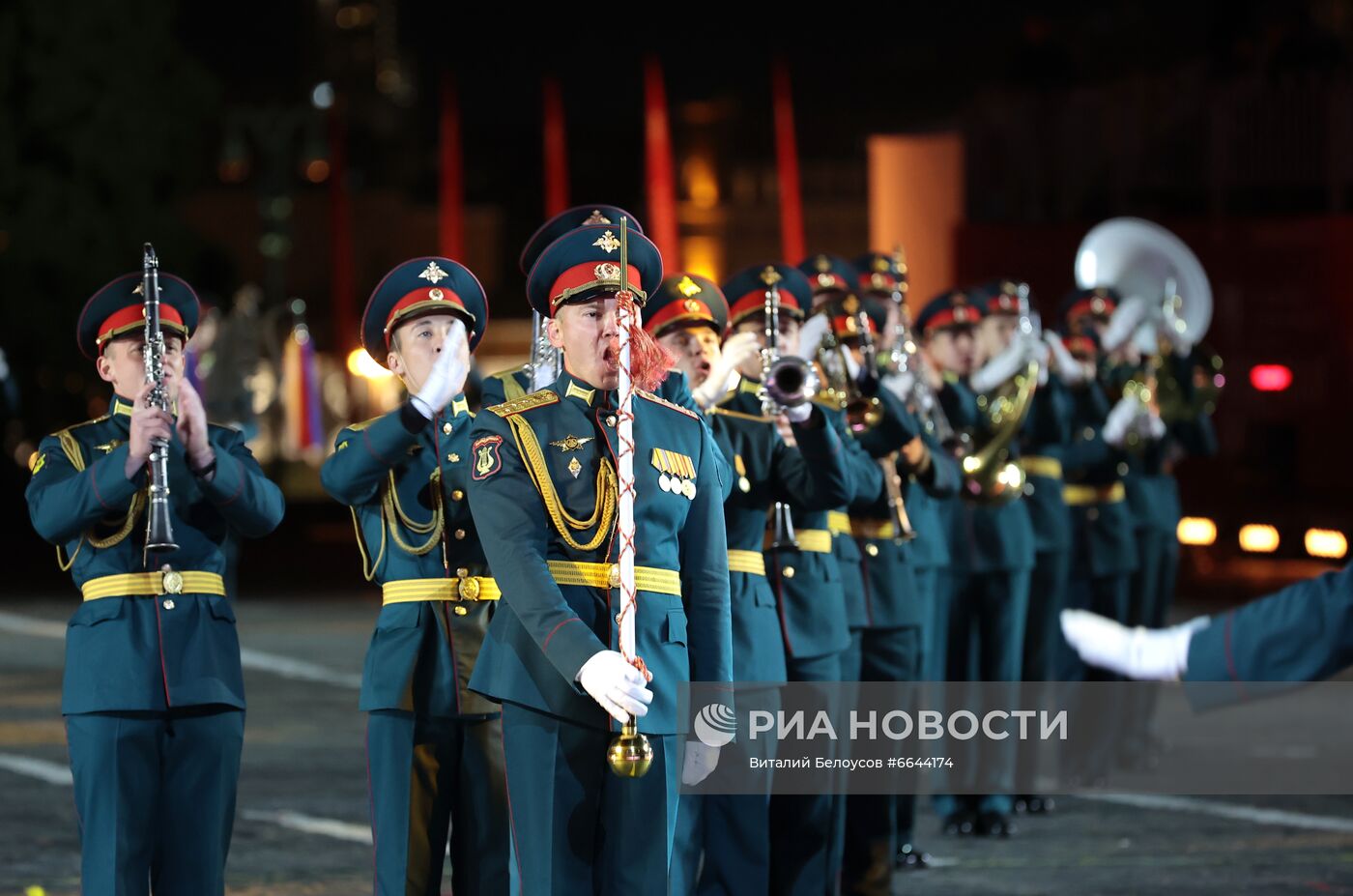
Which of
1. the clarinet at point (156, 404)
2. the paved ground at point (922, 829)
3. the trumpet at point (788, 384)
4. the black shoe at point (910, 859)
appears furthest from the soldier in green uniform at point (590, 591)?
the black shoe at point (910, 859)

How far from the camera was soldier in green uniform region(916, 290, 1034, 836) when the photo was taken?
37.8ft

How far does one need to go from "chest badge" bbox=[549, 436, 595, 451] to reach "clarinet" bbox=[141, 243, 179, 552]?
137 cm

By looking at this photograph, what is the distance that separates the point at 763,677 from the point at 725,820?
0.47 m

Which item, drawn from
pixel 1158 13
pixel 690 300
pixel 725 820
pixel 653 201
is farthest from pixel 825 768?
pixel 653 201

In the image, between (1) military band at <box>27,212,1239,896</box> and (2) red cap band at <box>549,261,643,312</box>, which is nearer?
(1) military band at <box>27,212,1239,896</box>

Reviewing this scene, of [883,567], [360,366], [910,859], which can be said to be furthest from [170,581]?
[360,366]

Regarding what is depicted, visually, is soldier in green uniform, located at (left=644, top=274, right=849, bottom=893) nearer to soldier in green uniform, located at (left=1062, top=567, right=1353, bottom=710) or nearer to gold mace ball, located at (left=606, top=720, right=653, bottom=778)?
gold mace ball, located at (left=606, top=720, right=653, bottom=778)

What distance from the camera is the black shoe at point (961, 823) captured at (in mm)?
11070

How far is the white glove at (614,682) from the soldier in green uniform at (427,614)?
1.80 metres

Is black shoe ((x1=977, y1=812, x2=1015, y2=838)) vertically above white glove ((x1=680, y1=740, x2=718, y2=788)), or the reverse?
white glove ((x1=680, y1=740, x2=718, y2=788))

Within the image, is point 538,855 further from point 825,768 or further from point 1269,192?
point 1269,192

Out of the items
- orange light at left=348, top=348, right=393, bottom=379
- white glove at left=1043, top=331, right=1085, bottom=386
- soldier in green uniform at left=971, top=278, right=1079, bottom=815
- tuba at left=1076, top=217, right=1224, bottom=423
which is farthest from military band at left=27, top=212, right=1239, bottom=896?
orange light at left=348, top=348, right=393, bottom=379

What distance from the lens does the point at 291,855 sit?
10094 mm

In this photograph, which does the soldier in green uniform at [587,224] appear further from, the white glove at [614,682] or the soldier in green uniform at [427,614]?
the white glove at [614,682]
